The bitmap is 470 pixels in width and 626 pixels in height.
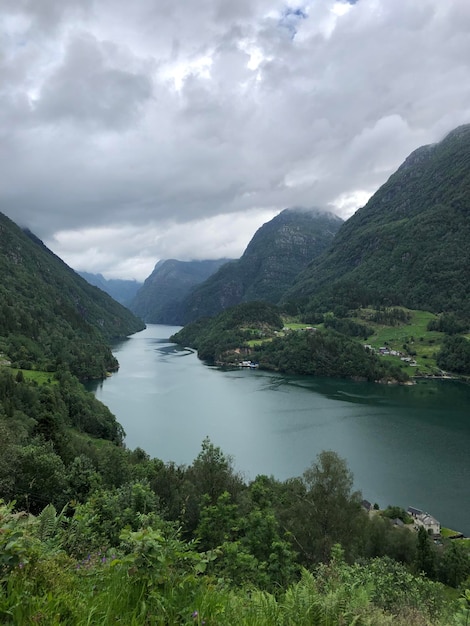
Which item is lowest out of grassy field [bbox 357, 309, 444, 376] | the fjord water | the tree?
the fjord water

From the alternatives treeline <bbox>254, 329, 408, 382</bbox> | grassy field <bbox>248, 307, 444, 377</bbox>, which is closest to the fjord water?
treeline <bbox>254, 329, 408, 382</bbox>

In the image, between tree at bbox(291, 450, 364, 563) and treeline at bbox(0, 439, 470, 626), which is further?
tree at bbox(291, 450, 364, 563)

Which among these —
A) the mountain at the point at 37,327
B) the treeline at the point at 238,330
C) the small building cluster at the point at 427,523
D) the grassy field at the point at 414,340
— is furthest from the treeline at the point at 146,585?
the treeline at the point at 238,330

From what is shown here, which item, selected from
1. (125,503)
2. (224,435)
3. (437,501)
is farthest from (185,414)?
(125,503)

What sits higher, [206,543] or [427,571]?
[206,543]

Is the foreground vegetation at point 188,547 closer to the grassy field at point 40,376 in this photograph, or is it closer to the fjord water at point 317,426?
the grassy field at point 40,376

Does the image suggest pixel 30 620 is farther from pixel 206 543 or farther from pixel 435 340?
pixel 435 340

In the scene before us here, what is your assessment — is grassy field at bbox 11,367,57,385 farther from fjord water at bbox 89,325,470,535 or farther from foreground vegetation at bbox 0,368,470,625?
fjord water at bbox 89,325,470,535

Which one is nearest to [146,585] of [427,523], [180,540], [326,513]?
[180,540]

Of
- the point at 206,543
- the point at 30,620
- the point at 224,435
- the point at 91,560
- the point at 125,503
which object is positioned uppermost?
the point at 30,620
